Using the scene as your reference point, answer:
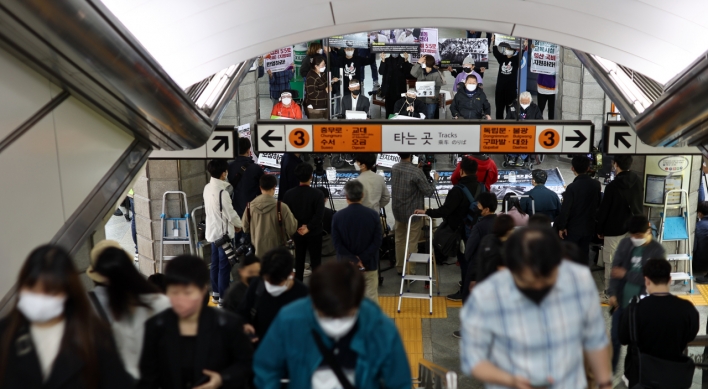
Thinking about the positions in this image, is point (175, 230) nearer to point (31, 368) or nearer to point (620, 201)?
point (620, 201)

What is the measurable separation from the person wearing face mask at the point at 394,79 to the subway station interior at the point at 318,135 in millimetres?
1895

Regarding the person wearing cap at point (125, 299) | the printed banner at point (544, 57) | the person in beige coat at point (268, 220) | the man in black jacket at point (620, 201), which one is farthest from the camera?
the printed banner at point (544, 57)

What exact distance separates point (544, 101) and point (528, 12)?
8775mm

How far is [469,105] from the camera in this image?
12.7 meters

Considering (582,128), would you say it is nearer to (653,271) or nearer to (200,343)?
(653,271)

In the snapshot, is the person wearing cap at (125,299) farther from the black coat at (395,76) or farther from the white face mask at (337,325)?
the black coat at (395,76)

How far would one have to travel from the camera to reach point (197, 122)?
6164 mm

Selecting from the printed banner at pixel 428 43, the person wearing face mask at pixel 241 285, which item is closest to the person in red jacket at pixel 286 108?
the printed banner at pixel 428 43

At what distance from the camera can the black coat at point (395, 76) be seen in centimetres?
1421

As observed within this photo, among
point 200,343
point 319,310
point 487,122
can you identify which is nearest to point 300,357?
point 319,310

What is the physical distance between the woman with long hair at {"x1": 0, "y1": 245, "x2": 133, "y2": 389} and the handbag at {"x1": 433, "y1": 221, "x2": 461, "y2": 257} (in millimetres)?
6103

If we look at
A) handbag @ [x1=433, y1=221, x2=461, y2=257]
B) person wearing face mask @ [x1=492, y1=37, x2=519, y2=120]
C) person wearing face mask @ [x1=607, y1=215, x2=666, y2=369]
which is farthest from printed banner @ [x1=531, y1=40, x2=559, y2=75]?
person wearing face mask @ [x1=607, y1=215, x2=666, y2=369]

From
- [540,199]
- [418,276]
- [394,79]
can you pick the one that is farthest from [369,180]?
[394,79]

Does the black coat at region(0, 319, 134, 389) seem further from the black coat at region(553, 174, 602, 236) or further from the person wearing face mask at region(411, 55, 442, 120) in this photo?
the person wearing face mask at region(411, 55, 442, 120)
